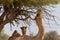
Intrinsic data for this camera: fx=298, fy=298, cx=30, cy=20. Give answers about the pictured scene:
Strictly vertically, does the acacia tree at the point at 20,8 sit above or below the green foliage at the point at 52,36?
above

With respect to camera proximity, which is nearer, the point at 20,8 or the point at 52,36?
the point at 20,8

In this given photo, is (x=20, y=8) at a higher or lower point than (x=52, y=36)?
higher

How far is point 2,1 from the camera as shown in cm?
1059

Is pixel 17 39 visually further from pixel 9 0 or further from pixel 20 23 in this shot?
pixel 20 23

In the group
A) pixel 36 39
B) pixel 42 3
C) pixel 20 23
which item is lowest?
pixel 20 23

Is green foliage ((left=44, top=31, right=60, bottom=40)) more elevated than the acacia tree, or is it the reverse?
the acacia tree

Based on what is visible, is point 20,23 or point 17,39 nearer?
point 17,39

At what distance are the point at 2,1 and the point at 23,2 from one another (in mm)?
857

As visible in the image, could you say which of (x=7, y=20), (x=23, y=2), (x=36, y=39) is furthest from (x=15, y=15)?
(x=36, y=39)

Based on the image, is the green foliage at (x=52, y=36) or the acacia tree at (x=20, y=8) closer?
the acacia tree at (x=20, y=8)

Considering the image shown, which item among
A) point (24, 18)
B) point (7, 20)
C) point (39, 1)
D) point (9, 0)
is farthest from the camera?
point (24, 18)

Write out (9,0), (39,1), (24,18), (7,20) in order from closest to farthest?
(9,0)
(39,1)
(7,20)
(24,18)

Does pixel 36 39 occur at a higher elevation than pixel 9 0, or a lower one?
lower

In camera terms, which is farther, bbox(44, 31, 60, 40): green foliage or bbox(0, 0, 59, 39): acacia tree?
bbox(44, 31, 60, 40): green foliage
